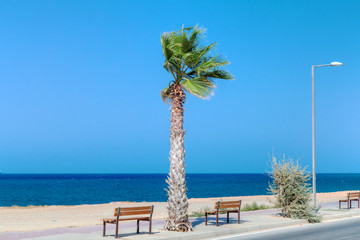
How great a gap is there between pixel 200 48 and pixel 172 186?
14.2ft

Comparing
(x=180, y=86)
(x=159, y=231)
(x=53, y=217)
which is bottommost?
(x=53, y=217)

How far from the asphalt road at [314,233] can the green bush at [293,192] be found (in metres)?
1.00

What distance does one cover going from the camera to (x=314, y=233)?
14.2m

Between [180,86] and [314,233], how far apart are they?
19.4 ft

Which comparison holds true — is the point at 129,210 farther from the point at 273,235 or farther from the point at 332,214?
the point at 332,214

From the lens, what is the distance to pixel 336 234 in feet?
45.6

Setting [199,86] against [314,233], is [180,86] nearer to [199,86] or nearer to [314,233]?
[199,86]

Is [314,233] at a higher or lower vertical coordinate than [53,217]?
higher

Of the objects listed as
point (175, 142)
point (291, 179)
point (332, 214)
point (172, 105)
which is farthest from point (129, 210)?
point (332, 214)

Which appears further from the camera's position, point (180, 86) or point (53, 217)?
point (53, 217)

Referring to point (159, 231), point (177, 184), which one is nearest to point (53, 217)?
point (159, 231)

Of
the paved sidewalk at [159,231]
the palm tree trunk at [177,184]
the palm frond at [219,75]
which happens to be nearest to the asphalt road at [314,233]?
the paved sidewalk at [159,231]

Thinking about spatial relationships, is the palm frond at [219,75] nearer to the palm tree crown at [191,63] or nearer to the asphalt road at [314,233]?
the palm tree crown at [191,63]

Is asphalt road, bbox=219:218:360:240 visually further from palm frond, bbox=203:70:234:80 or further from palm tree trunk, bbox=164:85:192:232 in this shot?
palm frond, bbox=203:70:234:80
